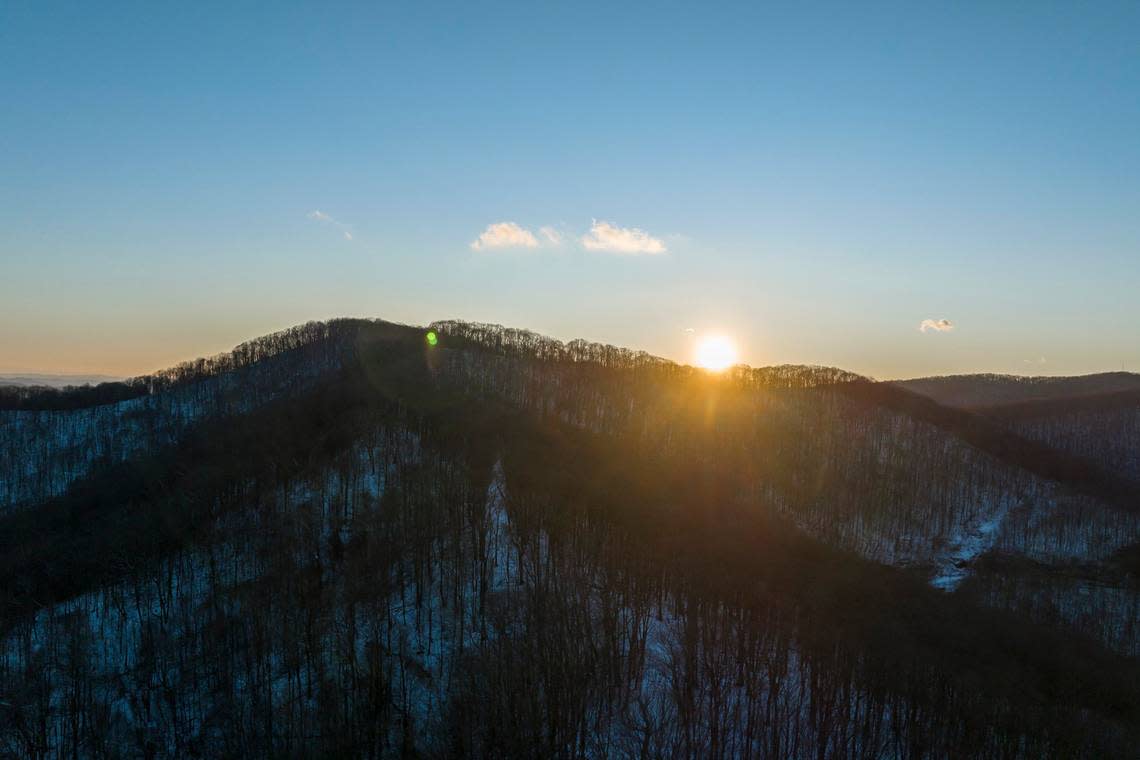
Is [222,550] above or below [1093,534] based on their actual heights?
above

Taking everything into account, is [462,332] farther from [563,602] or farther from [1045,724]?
[1045,724]

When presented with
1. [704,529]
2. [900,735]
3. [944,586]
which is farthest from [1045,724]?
[944,586]

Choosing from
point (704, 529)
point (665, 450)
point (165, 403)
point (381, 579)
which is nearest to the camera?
point (381, 579)

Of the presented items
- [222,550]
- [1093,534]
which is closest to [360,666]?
[222,550]

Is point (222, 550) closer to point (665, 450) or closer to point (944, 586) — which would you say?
point (665, 450)

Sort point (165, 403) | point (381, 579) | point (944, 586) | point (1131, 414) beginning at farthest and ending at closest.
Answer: point (1131, 414)
point (165, 403)
point (944, 586)
point (381, 579)

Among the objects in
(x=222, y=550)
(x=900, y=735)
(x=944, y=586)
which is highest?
(x=222, y=550)

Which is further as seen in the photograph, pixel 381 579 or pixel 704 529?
pixel 704 529
